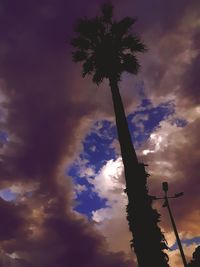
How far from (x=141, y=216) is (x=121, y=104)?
6380 millimetres

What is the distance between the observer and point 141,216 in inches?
618

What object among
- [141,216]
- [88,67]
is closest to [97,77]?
[88,67]

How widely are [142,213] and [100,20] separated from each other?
42.0ft

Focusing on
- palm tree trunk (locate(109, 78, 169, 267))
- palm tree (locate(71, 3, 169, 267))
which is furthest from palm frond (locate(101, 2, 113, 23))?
palm tree trunk (locate(109, 78, 169, 267))

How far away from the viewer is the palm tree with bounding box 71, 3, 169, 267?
1542 cm

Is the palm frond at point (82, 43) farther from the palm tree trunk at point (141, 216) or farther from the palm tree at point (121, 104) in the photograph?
the palm tree trunk at point (141, 216)

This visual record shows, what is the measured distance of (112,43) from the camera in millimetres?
22344

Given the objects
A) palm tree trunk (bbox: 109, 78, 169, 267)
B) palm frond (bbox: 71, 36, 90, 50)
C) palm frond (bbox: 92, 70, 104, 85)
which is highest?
palm frond (bbox: 71, 36, 90, 50)

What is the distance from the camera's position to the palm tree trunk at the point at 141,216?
15148mm

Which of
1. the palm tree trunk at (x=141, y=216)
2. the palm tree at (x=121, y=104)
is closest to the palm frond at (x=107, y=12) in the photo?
the palm tree at (x=121, y=104)

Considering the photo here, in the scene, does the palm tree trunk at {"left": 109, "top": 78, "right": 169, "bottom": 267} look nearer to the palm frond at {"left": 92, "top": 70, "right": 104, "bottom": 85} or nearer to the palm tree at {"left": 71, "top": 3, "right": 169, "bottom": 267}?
the palm tree at {"left": 71, "top": 3, "right": 169, "bottom": 267}

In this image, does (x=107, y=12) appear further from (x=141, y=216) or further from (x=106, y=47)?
(x=141, y=216)

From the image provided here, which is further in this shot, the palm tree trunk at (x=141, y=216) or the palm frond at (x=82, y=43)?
the palm frond at (x=82, y=43)

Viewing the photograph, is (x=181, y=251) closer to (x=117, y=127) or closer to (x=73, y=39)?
(x=117, y=127)
